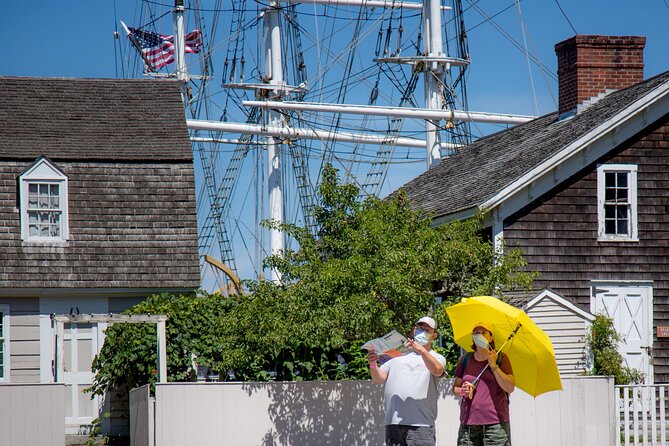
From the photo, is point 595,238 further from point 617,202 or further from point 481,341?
point 481,341

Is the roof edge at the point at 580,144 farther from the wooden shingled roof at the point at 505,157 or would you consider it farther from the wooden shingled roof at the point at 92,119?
the wooden shingled roof at the point at 92,119

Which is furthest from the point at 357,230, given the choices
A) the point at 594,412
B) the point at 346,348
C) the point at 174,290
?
the point at 174,290

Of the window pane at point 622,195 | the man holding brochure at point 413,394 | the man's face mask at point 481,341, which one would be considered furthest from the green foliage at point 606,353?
the man's face mask at point 481,341

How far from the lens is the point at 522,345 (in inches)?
451

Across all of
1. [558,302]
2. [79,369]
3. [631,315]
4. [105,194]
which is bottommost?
[79,369]

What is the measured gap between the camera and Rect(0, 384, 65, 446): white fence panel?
15.3 meters

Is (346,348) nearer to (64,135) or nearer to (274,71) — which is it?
(64,135)

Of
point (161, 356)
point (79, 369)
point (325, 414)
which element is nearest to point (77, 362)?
point (79, 369)

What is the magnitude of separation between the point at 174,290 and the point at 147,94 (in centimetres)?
609

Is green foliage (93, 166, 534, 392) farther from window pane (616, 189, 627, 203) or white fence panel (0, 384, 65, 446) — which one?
window pane (616, 189, 627, 203)

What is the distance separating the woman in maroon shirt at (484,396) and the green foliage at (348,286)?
4.40m

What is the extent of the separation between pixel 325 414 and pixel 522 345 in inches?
192

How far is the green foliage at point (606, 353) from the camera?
19547 millimetres

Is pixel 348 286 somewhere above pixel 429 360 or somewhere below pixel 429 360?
above
